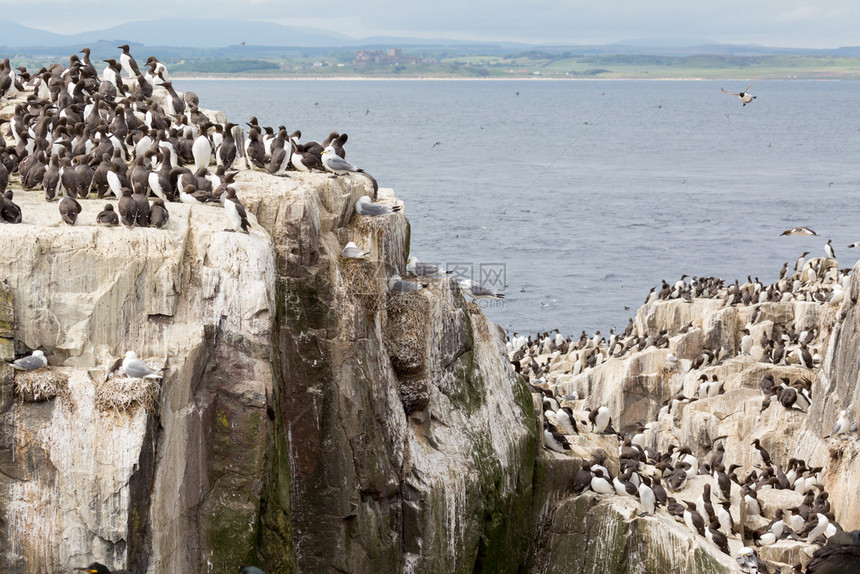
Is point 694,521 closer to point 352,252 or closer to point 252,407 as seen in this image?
point 352,252

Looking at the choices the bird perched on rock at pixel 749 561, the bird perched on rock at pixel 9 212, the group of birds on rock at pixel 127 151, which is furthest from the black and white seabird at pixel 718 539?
the bird perched on rock at pixel 9 212

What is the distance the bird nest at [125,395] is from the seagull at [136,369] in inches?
1.9

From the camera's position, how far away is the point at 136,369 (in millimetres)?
11797

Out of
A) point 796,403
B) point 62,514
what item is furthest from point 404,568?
point 796,403

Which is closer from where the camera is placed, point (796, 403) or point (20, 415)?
point (20, 415)

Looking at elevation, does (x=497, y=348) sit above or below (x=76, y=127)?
below

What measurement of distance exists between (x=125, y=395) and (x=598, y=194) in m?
Answer: 64.2

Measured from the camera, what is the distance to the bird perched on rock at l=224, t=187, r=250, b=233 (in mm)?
13344

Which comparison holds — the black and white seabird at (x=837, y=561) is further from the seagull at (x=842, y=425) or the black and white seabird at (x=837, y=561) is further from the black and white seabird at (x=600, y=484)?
the seagull at (x=842, y=425)

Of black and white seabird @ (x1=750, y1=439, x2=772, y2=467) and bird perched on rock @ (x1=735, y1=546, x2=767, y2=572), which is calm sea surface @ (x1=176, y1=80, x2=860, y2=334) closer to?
black and white seabird @ (x1=750, y1=439, x2=772, y2=467)

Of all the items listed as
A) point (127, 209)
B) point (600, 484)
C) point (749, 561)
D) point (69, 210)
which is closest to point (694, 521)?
point (749, 561)

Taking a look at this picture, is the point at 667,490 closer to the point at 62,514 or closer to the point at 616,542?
the point at 616,542

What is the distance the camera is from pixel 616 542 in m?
17.2

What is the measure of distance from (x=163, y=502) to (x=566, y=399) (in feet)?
56.7
